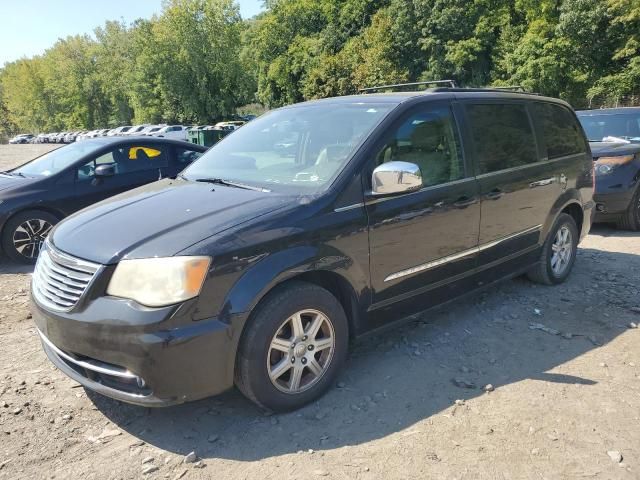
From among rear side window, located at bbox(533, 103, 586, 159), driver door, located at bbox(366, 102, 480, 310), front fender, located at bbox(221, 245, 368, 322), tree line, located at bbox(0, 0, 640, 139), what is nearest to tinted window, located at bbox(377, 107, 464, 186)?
driver door, located at bbox(366, 102, 480, 310)

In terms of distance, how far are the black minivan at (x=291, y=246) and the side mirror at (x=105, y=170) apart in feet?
10.7

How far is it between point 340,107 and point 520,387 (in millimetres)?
2276

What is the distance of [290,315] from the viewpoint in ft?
9.49

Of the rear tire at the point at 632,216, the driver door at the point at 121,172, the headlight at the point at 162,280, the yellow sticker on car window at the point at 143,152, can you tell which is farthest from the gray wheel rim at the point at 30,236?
the rear tire at the point at 632,216

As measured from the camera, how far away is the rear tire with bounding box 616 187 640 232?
7.41 meters

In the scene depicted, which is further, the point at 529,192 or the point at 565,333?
the point at 529,192

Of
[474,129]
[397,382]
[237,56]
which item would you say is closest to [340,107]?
[474,129]

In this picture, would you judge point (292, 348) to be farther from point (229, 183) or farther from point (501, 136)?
point (501, 136)

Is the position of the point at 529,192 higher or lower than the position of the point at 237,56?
lower

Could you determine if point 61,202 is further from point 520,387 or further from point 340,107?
point 520,387

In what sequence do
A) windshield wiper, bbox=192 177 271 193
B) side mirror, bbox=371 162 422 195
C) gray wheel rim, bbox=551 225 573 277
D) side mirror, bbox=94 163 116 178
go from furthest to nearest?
side mirror, bbox=94 163 116 178, gray wheel rim, bbox=551 225 573 277, windshield wiper, bbox=192 177 271 193, side mirror, bbox=371 162 422 195

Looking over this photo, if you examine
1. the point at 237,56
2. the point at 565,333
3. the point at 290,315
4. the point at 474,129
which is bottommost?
the point at 565,333

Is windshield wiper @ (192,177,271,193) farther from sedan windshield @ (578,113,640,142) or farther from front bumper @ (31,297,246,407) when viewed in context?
sedan windshield @ (578,113,640,142)

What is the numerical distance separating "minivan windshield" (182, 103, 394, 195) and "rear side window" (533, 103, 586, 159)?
2010mm
